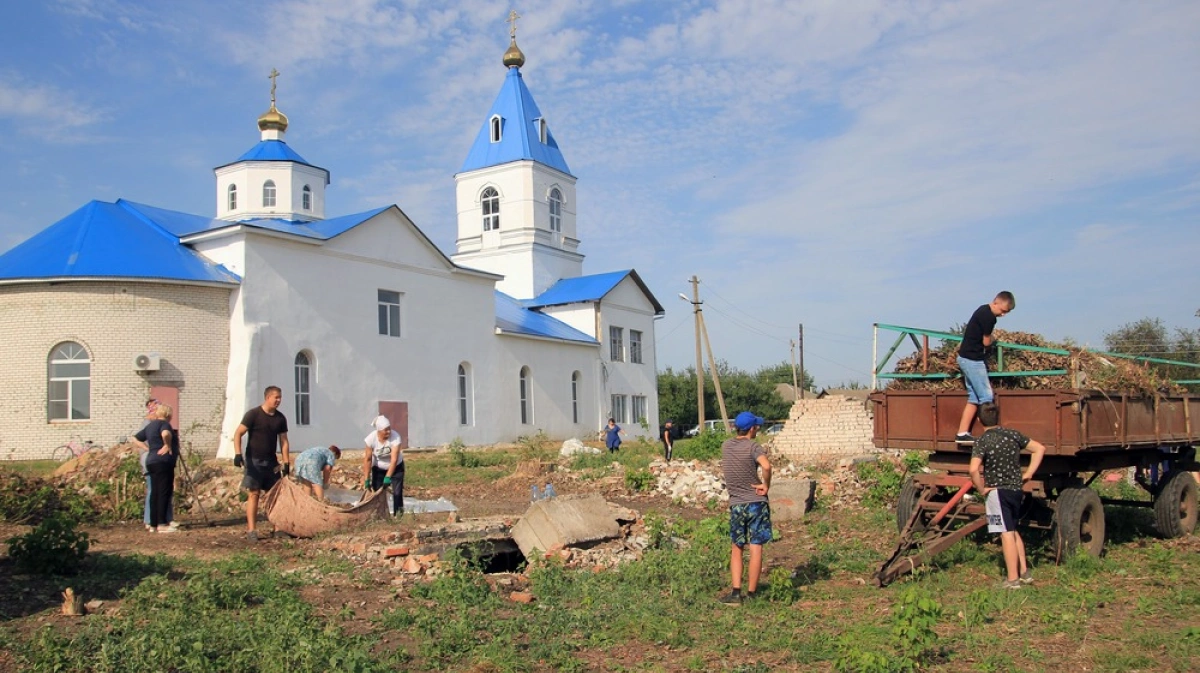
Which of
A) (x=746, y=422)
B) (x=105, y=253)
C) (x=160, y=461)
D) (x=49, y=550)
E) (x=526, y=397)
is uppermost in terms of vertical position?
(x=105, y=253)

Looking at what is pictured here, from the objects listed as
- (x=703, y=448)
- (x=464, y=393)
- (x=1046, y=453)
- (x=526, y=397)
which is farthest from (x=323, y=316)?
(x=1046, y=453)

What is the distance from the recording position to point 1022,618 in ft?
22.9

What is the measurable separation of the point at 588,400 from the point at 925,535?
28.8m

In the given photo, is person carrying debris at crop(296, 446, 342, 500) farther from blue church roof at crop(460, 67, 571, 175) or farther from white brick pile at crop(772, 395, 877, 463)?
blue church roof at crop(460, 67, 571, 175)

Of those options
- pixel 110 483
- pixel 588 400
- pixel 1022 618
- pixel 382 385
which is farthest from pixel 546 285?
pixel 1022 618

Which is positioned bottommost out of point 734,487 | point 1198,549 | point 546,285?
point 1198,549

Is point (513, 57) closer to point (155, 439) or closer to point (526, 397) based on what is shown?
point (526, 397)

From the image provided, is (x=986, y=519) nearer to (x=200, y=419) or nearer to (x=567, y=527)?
(x=567, y=527)

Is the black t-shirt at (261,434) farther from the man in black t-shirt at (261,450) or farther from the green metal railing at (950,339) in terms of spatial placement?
the green metal railing at (950,339)

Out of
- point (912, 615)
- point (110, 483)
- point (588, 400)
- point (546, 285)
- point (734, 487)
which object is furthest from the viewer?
point (546, 285)

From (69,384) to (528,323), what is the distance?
1692 centimetres

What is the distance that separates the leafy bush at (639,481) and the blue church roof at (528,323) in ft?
50.1

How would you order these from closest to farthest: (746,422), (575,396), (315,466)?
(746,422)
(315,466)
(575,396)

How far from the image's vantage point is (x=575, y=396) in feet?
120
